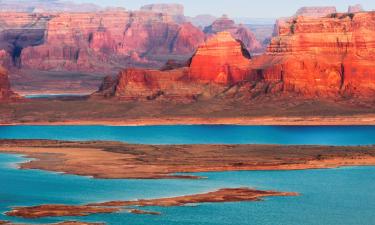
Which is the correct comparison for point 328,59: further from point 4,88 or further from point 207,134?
point 4,88

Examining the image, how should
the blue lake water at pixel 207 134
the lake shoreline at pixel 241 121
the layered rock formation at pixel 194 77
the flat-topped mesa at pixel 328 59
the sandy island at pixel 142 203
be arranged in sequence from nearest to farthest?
1. the sandy island at pixel 142 203
2. the blue lake water at pixel 207 134
3. the lake shoreline at pixel 241 121
4. the flat-topped mesa at pixel 328 59
5. the layered rock formation at pixel 194 77

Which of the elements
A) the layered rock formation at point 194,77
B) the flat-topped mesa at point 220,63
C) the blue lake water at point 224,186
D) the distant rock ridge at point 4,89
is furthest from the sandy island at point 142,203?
the distant rock ridge at point 4,89

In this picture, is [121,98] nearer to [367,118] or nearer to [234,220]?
[367,118]

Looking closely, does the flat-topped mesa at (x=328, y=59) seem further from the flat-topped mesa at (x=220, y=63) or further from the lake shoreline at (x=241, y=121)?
the lake shoreline at (x=241, y=121)

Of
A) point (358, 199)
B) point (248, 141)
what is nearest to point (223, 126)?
point (248, 141)

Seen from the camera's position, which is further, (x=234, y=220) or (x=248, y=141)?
(x=248, y=141)

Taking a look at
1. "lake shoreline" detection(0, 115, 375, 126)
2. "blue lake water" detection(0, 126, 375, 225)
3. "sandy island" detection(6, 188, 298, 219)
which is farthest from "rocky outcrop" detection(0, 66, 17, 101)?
"sandy island" detection(6, 188, 298, 219)

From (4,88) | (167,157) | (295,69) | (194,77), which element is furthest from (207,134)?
(4,88)

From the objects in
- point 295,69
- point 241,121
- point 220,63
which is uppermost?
point 295,69
